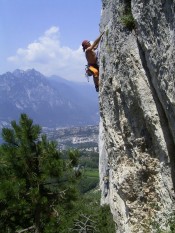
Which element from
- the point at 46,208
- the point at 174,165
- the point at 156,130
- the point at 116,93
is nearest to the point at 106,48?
the point at 116,93

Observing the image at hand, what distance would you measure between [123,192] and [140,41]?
525cm

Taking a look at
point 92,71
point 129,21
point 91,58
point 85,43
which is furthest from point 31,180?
point 85,43

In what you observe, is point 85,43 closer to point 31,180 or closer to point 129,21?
point 129,21

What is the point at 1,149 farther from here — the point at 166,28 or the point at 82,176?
the point at 166,28

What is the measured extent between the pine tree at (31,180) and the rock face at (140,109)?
207 centimetres

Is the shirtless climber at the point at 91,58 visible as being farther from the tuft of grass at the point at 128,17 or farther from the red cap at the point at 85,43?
the tuft of grass at the point at 128,17

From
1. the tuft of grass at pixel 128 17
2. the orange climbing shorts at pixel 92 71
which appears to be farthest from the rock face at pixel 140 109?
the orange climbing shorts at pixel 92 71

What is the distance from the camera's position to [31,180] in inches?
545

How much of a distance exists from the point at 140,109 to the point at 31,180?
489 cm

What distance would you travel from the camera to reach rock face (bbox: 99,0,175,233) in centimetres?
902

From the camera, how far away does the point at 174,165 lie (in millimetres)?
10375

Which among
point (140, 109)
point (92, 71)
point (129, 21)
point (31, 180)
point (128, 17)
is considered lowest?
point (31, 180)

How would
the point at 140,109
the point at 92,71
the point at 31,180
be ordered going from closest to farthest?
the point at 140,109 → the point at 31,180 → the point at 92,71

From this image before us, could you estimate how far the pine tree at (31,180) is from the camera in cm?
1362
